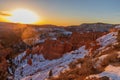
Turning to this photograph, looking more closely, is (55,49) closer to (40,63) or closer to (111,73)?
(40,63)

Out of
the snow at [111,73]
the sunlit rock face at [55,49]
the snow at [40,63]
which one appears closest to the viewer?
the snow at [111,73]

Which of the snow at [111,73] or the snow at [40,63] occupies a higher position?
the snow at [111,73]

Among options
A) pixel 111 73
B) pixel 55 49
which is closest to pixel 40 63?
pixel 55 49

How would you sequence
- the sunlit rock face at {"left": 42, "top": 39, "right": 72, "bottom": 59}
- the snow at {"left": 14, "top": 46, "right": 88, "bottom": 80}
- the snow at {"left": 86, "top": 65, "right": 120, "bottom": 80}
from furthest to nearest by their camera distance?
the sunlit rock face at {"left": 42, "top": 39, "right": 72, "bottom": 59}, the snow at {"left": 14, "top": 46, "right": 88, "bottom": 80}, the snow at {"left": 86, "top": 65, "right": 120, "bottom": 80}

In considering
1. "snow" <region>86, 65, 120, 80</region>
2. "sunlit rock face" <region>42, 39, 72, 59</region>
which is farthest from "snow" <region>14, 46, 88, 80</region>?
"snow" <region>86, 65, 120, 80</region>

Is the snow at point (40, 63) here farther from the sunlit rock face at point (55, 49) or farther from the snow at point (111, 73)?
the snow at point (111, 73)

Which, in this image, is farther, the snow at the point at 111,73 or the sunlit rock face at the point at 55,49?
the sunlit rock face at the point at 55,49

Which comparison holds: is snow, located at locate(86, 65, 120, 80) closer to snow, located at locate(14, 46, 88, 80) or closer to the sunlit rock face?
snow, located at locate(14, 46, 88, 80)

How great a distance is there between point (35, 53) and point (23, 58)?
12.6ft

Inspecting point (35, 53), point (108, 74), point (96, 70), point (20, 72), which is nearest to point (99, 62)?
point (96, 70)

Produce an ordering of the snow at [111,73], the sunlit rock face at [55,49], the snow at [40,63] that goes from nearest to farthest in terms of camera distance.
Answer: the snow at [111,73] < the snow at [40,63] < the sunlit rock face at [55,49]

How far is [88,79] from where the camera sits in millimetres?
8734

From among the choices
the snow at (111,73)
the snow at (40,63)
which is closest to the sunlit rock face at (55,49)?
the snow at (40,63)

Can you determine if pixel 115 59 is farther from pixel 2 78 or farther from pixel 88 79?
pixel 2 78
